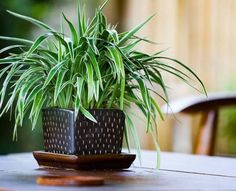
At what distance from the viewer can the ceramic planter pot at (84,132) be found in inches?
48.9

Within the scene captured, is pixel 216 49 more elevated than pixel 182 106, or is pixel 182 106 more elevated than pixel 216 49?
pixel 216 49

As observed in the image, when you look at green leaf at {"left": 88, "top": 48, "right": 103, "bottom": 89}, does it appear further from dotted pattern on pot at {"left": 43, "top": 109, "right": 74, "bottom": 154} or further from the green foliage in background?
the green foliage in background

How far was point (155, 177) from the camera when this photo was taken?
1.16 m

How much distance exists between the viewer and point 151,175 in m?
1.19

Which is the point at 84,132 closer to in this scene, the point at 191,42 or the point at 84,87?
the point at 84,87

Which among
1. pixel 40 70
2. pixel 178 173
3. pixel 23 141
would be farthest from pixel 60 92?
pixel 23 141

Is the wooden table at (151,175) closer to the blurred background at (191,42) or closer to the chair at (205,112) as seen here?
the chair at (205,112)

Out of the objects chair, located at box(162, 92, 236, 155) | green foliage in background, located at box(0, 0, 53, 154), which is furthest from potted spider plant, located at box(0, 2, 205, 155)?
green foliage in background, located at box(0, 0, 53, 154)

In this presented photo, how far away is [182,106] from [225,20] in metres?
2.16

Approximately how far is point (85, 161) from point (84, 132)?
0.19ft

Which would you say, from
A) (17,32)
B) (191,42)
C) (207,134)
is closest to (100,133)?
(207,134)

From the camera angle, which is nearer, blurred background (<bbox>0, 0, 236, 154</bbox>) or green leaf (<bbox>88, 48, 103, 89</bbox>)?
green leaf (<bbox>88, 48, 103, 89</bbox>)

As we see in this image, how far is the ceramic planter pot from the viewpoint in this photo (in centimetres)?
124

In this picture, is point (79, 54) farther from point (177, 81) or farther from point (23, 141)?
point (177, 81)
